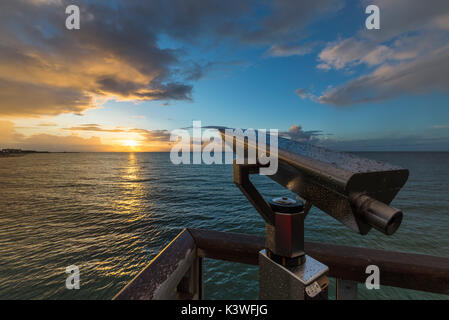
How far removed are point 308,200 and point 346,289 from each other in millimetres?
994

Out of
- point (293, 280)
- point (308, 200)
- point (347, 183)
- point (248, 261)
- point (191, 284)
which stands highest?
point (347, 183)

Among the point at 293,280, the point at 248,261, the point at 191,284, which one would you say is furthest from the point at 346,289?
the point at 191,284

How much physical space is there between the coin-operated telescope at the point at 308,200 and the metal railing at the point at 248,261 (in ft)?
1.55

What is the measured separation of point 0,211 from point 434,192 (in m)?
45.5

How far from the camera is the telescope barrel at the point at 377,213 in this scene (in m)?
0.57

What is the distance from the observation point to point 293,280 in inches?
35.1

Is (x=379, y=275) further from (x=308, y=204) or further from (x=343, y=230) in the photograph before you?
(x=343, y=230)

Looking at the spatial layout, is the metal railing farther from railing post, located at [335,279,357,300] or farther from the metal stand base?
the metal stand base

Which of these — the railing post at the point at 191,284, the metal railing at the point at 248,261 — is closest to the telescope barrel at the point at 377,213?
the metal railing at the point at 248,261

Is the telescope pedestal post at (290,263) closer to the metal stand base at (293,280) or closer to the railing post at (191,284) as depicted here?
the metal stand base at (293,280)

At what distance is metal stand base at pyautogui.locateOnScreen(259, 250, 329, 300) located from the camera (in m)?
0.86

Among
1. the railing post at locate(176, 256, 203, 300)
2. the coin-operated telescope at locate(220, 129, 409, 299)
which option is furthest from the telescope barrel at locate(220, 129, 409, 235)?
the railing post at locate(176, 256, 203, 300)

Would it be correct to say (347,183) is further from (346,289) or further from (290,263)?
(346,289)
